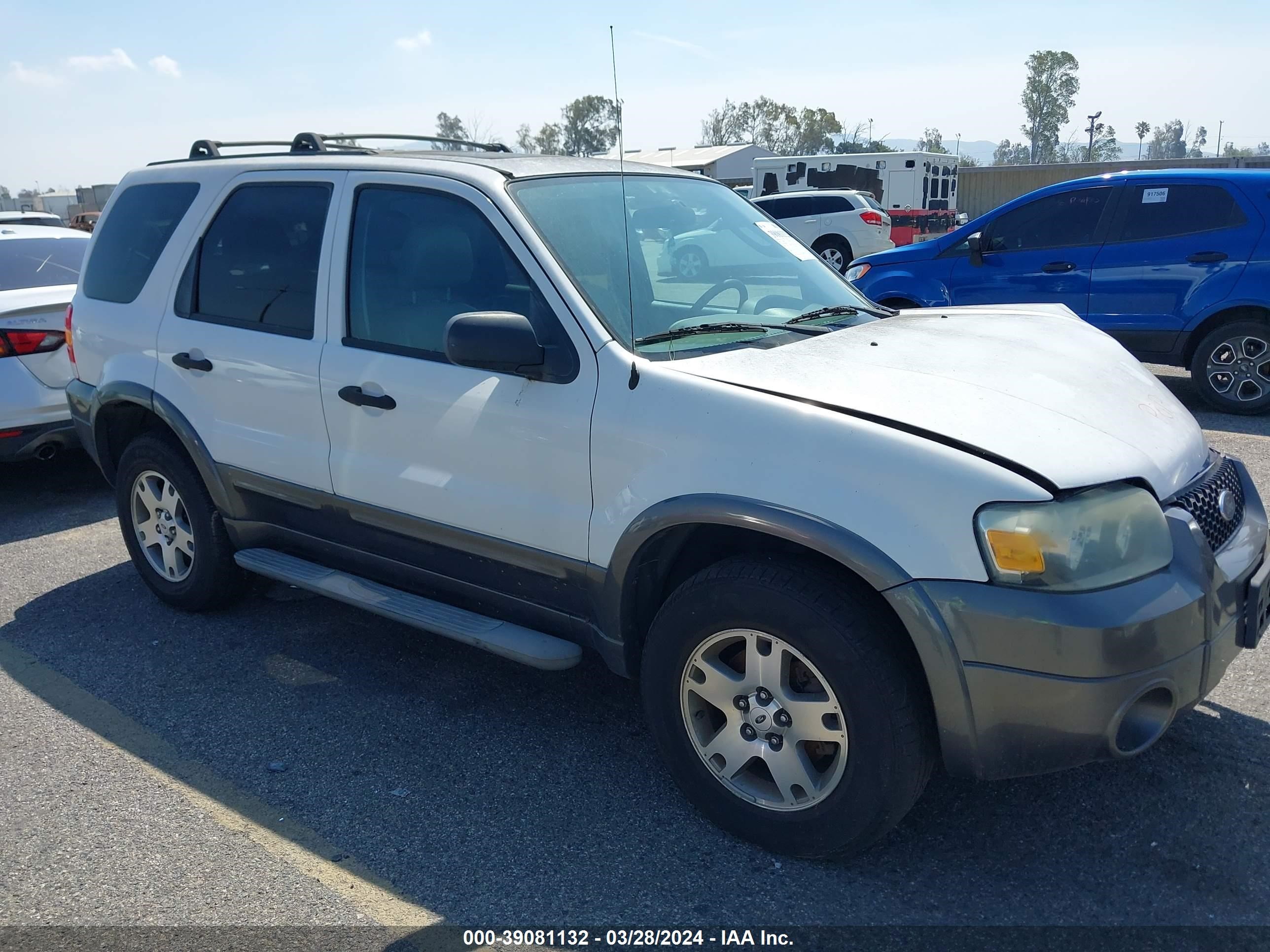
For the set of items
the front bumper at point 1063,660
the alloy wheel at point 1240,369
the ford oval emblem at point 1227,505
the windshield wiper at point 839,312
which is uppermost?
the windshield wiper at point 839,312

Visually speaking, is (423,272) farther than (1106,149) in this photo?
No

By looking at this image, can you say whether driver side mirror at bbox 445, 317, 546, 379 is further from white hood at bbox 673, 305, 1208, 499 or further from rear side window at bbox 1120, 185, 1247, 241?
rear side window at bbox 1120, 185, 1247, 241

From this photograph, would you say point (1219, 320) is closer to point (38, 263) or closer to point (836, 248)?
point (38, 263)

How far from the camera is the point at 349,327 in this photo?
146 inches

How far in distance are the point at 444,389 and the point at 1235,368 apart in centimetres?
661

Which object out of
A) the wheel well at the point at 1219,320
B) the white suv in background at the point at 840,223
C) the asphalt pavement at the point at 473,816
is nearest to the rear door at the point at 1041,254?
the wheel well at the point at 1219,320

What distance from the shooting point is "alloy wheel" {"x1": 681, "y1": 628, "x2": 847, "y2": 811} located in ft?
8.91

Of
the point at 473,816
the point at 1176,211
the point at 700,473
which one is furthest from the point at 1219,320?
the point at 473,816

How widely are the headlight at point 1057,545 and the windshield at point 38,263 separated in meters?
6.32

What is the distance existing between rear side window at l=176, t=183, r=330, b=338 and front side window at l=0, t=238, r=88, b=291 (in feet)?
9.75

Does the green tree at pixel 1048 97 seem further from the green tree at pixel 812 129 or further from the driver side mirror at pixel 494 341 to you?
the driver side mirror at pixel 494 341

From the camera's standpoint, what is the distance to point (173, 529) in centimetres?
466

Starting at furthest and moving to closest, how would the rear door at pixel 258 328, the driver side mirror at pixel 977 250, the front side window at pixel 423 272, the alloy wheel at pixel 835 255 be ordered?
1. the alloy wheel at pixel 835 255
2. the driver side mirror at pixel 977 250
3. the rear door at pixel 258 328
4. the front side window at pixel 423 272

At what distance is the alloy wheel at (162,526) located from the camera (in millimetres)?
4613
